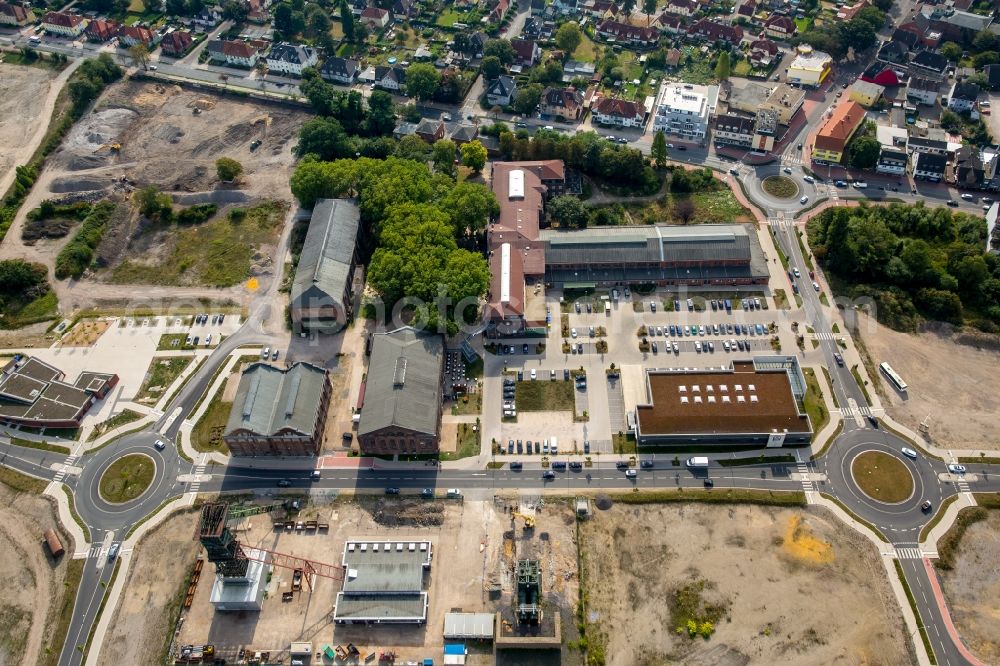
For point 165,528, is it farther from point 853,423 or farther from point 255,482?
point 853,423

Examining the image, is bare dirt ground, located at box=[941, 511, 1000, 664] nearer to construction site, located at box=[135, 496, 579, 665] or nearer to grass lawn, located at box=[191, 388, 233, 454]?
construction site, located at box=[135, 496, 579, 665]

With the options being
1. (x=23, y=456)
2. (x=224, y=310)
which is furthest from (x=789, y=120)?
(x=23, y=456)

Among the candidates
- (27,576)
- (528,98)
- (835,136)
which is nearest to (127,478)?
(27,576)

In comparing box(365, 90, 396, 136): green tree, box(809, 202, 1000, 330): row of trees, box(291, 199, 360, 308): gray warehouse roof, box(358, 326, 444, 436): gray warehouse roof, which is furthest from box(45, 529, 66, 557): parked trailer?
box(809, 202, 1000, 330): row of trees

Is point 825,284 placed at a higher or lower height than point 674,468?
higher

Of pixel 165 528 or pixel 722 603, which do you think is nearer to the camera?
pixel 722 603

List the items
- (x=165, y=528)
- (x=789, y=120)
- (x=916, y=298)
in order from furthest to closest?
(x=789, y=120), (x=916, y=298), (x=165, y=528)

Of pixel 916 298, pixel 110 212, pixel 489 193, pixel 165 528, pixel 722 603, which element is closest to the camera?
pixel 722 603
